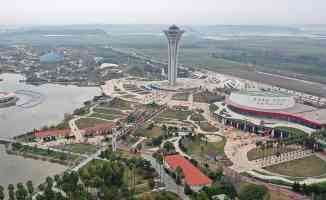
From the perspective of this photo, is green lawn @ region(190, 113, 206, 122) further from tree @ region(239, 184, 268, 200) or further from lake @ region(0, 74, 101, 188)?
tree @ region(239, 184, 268, 200)

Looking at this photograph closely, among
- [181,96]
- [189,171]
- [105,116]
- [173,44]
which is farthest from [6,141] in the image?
[173,44]

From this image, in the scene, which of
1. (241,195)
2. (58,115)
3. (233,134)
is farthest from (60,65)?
(241,195)

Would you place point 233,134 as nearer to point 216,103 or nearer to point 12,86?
point 216,103

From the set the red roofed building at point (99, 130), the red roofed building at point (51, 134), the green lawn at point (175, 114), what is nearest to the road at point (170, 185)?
the red roofed building at point (99, 130)

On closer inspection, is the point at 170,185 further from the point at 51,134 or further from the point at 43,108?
the point at 43,108

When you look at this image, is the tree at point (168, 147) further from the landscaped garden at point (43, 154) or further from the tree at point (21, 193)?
the tree at point (21, 193)

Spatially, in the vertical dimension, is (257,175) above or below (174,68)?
below
